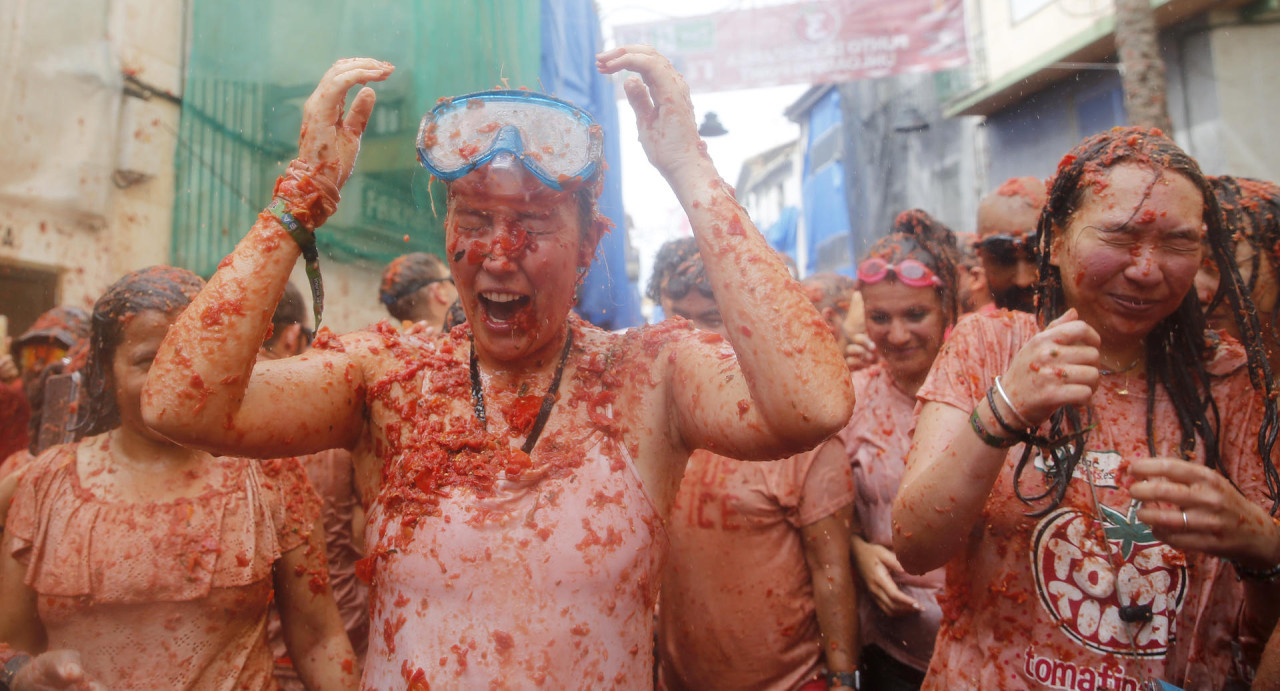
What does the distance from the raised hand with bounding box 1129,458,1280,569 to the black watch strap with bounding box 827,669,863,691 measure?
1.61 metres

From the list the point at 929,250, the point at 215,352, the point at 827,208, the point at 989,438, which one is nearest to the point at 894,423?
the point at 929,250

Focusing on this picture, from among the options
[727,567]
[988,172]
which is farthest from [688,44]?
[727,567]

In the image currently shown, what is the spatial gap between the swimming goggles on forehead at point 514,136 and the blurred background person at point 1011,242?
93.0 inches

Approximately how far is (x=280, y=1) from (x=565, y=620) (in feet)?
16.6

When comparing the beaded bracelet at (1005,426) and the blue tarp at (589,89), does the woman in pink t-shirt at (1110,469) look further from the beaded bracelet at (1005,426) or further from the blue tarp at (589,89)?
the blue tarp at (589,89)

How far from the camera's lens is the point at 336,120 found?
1.91 metres

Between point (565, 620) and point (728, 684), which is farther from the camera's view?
point (728, 684)

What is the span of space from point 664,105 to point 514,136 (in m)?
0.41

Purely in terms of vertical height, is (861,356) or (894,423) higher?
(861,356)

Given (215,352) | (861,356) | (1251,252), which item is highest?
(1251,252)

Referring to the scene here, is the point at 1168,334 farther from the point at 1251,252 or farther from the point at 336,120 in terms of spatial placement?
the point at 336,120

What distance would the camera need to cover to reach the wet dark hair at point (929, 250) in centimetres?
382

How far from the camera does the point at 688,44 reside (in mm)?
10672

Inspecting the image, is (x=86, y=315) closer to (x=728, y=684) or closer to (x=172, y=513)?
(x=172, y=513)
